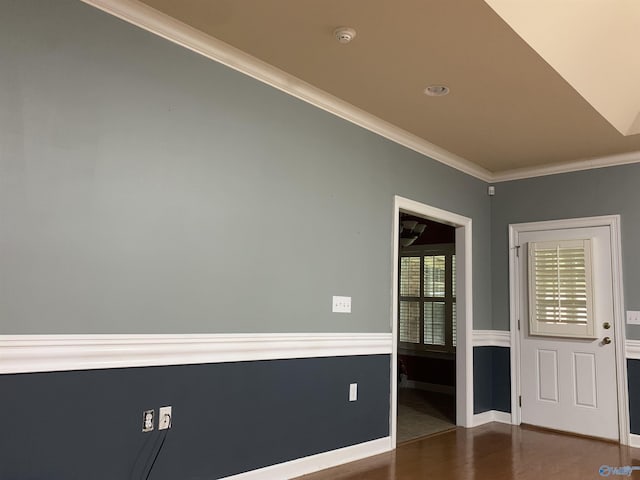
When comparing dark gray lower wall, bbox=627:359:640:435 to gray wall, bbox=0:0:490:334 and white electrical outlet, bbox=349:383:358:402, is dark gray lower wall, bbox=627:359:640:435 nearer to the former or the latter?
gray wall, bbox=0:0:490:334

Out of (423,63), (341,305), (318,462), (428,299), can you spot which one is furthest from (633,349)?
(423,63)

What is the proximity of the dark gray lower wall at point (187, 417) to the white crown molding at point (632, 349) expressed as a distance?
2.40 m

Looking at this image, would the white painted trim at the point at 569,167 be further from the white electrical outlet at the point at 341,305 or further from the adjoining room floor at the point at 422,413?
the white electrical outlet at the point at 341,305

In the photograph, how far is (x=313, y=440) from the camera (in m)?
3.50

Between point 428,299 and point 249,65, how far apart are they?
4.87 metres

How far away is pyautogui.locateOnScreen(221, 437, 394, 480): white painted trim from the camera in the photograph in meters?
3.16

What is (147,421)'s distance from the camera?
2662 millimetres

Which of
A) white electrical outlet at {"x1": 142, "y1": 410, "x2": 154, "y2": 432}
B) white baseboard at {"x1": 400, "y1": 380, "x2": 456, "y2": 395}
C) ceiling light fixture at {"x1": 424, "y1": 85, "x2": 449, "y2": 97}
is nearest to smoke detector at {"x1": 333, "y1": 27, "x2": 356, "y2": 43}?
ceiling light fixture at {"x1": 424, "y1": 85, "x2": 449, "y2": 97}

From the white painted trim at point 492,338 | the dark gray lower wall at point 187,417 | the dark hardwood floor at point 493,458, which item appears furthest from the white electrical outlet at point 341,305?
the white painted trim at point 492,338

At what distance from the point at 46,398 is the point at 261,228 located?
1504 millimetres

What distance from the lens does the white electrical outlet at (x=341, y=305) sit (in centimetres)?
375

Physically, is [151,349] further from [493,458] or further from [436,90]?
[493,458]

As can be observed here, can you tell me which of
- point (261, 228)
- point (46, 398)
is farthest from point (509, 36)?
point (46, 398)

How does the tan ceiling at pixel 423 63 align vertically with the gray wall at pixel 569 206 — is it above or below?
above
